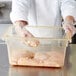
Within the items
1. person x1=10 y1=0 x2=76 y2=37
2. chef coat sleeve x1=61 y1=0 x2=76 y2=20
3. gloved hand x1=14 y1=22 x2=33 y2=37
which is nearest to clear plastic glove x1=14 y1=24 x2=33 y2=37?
gloved hand x1=14 y1=22 x2=33 y2=37

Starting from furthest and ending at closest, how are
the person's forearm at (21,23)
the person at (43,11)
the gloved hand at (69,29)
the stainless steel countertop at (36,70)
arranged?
the person at (43,11) → the person's forearm at (21,23) → the gloved hand at (69,29) → the stainless steel countertop at (36,70)

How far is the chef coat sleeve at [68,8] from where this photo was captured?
1.24 metres

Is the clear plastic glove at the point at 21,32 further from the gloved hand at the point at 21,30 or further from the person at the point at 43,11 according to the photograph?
the person at the point at 43,11

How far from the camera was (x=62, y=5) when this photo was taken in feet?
4.38

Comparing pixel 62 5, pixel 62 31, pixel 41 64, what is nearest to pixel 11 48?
pixel 41 64

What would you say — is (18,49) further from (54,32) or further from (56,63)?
(54,32)

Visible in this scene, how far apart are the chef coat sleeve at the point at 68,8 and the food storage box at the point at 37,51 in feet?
1.13

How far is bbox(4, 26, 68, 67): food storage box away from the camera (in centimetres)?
92

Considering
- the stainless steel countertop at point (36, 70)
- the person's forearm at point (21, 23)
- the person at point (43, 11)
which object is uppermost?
the person at point (43, 11)

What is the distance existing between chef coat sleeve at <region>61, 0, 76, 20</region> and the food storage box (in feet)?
1.13

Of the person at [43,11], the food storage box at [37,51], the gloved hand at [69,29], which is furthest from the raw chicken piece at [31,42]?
the person at [43,11]

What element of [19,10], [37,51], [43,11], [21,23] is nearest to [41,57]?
[37,51]

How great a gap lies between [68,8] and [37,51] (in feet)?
1.41

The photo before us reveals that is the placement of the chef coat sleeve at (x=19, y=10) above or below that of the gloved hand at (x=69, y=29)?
above
